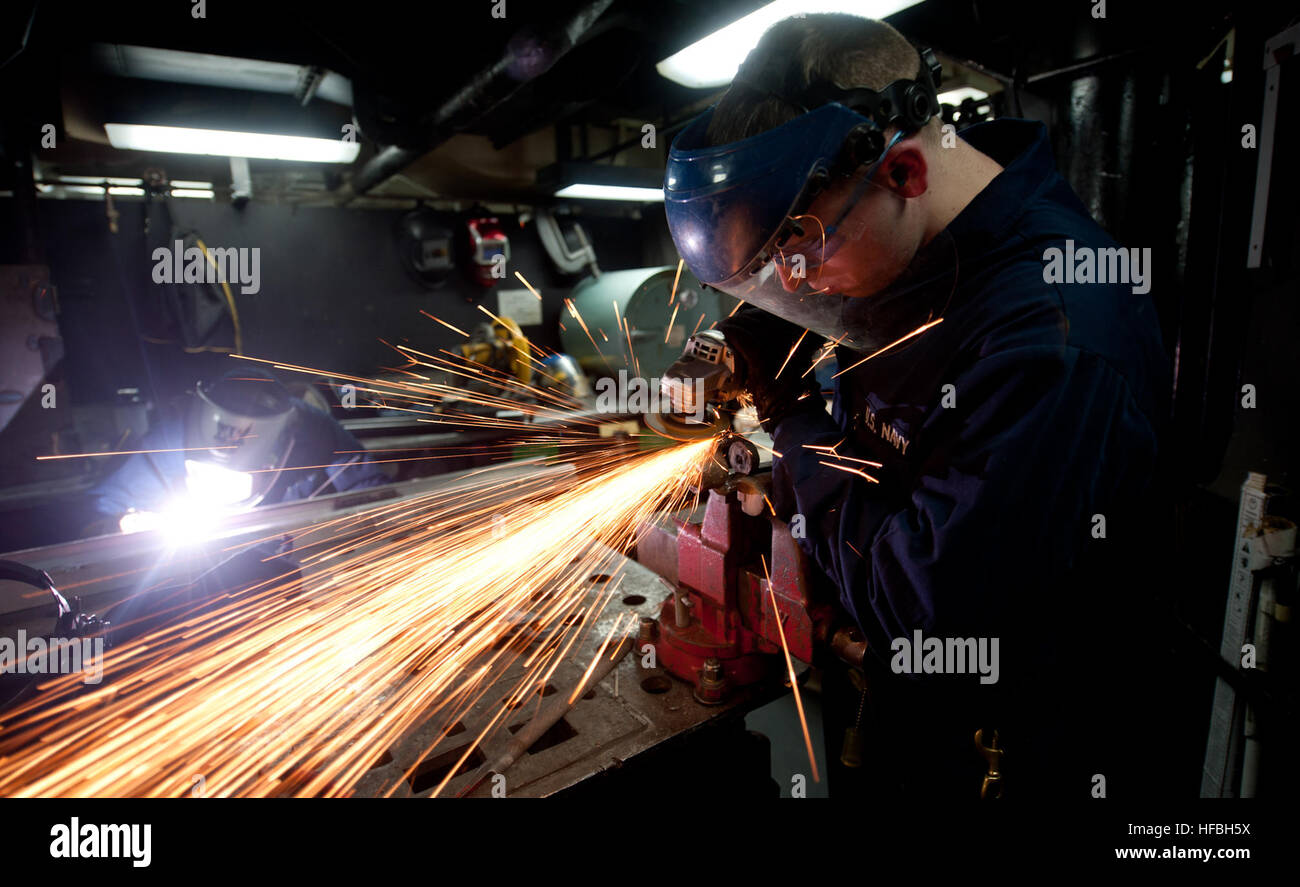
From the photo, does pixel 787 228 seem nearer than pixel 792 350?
Yes

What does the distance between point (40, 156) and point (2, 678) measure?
19.1ft

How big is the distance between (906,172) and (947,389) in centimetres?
48

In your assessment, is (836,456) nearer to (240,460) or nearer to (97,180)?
(240,460)

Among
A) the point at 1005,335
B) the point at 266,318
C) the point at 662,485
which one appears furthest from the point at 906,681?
the point at 266,318

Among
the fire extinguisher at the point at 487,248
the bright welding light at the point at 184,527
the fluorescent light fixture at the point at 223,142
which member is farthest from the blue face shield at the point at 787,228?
the fire extinguisher at the point at 487,248

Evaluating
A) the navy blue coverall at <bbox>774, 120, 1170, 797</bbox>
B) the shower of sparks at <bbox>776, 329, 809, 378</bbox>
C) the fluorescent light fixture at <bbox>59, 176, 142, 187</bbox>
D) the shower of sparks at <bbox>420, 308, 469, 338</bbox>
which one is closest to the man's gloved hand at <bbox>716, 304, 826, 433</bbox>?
the shower of sparks at <bbox>776, 329, 809, 378</bbox>

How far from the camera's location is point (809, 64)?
1.31m

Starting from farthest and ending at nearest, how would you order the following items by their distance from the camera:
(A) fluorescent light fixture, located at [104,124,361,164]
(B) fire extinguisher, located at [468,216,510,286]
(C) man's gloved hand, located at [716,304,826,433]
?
1. (B) fire extinguisher, located at [468,216,510,286]
2. (A) fluorescent light fixture, located at [104,124,361,164]
3. (C) man's gloved hand, located at [716,304,826,433]

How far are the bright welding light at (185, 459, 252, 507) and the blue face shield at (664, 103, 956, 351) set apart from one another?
365 centimetres

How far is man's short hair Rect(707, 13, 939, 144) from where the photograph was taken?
1303 millimetres

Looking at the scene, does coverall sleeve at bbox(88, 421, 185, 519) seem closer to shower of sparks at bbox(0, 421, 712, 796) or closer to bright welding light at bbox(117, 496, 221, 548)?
bright welding light at bbox(117, 496, 221, 548)

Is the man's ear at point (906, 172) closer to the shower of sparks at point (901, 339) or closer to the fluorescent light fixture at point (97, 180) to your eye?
the shower of sparks at point (901, 339)

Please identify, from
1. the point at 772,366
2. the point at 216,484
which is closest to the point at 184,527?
the point at 216,484

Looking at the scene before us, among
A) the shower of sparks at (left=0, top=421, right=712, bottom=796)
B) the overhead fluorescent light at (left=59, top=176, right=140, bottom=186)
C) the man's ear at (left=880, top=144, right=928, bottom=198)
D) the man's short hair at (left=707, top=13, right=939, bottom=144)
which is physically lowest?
the shower of sparks at (left=0, top=421, right=712, bottom=796)
